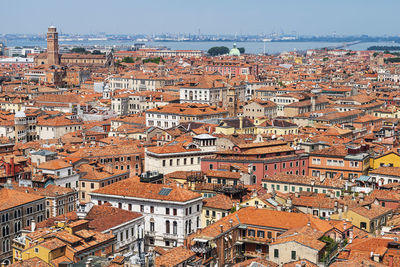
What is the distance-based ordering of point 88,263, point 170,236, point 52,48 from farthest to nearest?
point 52,48, point 170,236, point 88,263

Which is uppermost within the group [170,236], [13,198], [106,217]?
[106,217]

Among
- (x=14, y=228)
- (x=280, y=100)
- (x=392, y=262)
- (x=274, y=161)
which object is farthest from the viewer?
(x=280, y=100)

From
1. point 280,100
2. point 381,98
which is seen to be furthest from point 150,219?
point 381,98

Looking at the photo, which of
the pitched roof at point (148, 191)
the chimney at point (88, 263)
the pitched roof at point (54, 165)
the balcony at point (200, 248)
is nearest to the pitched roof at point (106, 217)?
the pitched roof at point (148, 191)

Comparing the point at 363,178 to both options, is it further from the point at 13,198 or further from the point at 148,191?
the point at 13,198

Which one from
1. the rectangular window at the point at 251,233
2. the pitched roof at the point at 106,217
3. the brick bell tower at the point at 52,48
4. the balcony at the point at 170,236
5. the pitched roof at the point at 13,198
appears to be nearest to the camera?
the rectangular window at the point at 251,233

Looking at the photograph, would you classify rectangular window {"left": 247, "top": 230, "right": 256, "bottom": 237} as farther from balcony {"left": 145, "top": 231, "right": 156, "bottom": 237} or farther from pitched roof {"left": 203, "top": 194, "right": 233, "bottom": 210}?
balcony {"left": 145, "top": 231, "right": 156, "bottom": 237}

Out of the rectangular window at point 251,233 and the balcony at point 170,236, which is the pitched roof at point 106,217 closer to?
the balcony at point 170,236

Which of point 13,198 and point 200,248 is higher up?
point 200,248

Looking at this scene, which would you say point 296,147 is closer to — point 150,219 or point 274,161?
point 274,161

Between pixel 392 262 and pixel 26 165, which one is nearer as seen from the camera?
pixel 392 262

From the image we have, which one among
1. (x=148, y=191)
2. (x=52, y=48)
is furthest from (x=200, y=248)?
(x=52, y=48)
